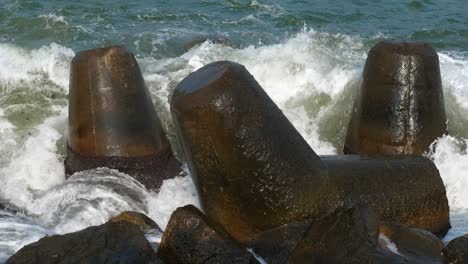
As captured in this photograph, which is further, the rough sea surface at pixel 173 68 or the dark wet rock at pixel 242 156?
the rough sea surface at pixel 173 68

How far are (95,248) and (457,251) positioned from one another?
2080mm

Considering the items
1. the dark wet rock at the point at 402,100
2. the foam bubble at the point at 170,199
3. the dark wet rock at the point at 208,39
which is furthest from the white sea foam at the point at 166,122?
the dark wet rock at the point at 208,39

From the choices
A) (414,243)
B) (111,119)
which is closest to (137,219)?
(111,119)

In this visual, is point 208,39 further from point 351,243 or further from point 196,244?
point 351,243

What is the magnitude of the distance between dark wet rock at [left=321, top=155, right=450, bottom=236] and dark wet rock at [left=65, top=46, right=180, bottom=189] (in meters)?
2.14

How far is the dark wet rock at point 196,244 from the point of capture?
404 centimetres

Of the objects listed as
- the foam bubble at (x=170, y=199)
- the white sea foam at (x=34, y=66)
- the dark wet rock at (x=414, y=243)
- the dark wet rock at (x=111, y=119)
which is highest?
the dark wet rock at (x=414, y=243)

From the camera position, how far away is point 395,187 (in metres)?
4.91

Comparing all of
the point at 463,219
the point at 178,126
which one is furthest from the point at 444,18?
the point at 178,126

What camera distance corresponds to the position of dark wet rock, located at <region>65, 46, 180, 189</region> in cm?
642

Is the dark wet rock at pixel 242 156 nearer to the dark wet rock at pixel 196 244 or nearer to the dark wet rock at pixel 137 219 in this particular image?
the dark wet rock at pixel 196 244

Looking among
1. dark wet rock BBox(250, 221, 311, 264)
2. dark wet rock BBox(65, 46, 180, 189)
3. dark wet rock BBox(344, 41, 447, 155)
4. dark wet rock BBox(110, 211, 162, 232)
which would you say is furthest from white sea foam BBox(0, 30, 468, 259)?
dark wet rock BBox(250, 221, 311, 264)

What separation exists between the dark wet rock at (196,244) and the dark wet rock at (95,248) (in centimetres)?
15

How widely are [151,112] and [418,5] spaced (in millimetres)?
10353
